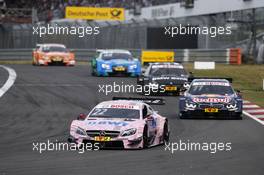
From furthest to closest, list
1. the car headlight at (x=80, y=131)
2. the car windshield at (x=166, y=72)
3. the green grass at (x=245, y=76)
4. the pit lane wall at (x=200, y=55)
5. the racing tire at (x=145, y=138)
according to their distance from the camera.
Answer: the pit lane wall at (x=200, y=55) < the green grass at (x=245, y=76) < the car windshield at (x=166, y=72) < the racing tire at (x=145, y=138) < the car headlight at (x=80, y=131)

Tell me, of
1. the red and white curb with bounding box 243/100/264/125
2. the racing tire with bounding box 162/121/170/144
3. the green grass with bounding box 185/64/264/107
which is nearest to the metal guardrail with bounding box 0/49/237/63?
the green grass with bounding box 185/64/264/107


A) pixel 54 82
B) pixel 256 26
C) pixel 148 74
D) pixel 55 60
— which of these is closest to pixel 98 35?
pixel 55 60

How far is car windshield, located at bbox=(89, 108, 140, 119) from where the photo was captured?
658 inches

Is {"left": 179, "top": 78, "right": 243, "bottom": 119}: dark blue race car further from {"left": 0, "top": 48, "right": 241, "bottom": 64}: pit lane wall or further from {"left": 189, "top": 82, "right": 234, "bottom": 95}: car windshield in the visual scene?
{"left": 0, "top": 48, "right": 241, "bottom": 64}: pit lane wall

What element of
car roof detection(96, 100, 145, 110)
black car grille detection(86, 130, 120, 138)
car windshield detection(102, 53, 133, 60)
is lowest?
car windshield detection(102, 53, 133, 60)

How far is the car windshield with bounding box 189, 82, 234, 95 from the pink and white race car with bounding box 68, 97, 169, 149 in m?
5.84

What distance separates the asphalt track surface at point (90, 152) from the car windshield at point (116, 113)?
2.80ft

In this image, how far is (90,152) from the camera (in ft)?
49.4

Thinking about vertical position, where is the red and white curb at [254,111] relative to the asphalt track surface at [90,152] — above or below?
below

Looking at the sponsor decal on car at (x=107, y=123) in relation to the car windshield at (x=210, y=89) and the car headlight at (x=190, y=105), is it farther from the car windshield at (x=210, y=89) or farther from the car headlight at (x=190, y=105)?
the car windshield at (x=210, y=89)

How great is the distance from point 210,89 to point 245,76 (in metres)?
15.4

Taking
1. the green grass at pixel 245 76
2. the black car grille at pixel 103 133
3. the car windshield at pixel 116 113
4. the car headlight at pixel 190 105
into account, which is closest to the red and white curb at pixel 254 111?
the green grass at pixel 245 76

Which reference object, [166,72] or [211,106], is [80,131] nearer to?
[211,106]

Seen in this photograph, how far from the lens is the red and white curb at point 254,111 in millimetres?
23370
